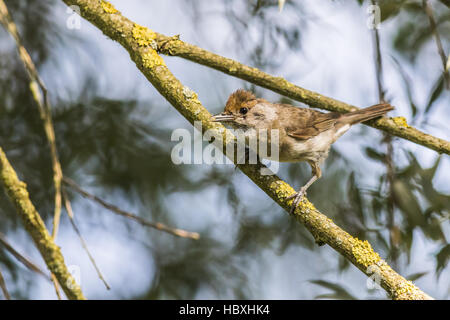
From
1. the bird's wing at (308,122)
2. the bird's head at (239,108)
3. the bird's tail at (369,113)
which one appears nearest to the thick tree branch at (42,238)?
the bird's head at (239,108)

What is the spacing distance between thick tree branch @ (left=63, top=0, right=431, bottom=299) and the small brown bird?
2.61ft

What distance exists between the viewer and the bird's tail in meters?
3.81

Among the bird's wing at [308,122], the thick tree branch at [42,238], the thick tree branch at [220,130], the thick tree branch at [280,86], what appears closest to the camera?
the thick tree branch at [42,238]

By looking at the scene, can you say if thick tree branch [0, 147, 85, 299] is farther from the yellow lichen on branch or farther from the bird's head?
the bird's head

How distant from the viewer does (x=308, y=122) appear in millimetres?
4305

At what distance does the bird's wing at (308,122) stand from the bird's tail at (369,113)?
330 mm

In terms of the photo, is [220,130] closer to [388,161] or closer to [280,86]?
[280,86]

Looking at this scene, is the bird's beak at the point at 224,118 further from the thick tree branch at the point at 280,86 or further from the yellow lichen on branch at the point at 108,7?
the yellow lichen on branch at the point at 108,7

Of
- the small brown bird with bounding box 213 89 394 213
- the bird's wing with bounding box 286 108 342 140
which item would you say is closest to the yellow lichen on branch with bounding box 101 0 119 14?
the small brown bird with bounding box 213 89 394 213

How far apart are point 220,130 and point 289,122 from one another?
1270 mm

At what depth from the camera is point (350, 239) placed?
8.39 feet

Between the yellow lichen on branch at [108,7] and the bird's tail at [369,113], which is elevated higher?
the yellow lichen on branch at [108,7]

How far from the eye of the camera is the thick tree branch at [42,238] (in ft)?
6.94
